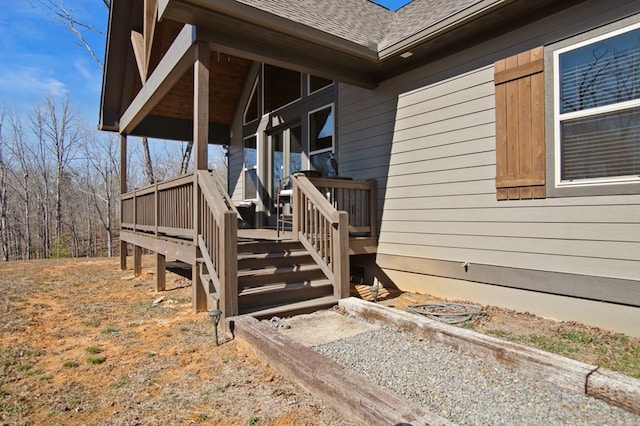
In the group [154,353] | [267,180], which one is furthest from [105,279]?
[154,353]

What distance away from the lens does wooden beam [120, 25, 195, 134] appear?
14.9ft

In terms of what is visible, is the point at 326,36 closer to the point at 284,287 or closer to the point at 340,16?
the point at 340,16

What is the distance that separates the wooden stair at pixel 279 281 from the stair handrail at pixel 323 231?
12 cm

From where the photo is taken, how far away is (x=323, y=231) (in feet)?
16.0

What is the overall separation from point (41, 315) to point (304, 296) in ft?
11.6

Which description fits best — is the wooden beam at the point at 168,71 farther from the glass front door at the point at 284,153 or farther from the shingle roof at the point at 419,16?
the glass front door at the point at 284,153

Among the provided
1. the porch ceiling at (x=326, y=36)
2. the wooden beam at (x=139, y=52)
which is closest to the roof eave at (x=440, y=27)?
the porch ceiling at (x=326, y=36)

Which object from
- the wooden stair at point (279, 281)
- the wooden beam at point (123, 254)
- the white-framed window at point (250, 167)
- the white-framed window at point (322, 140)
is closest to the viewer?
the wooden stair at point (279, 281)

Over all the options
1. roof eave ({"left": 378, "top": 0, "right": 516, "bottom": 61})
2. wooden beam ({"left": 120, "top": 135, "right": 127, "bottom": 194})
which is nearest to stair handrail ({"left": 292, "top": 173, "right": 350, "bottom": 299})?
roof eave ({"left": 378, "top": 0, "right": 516, "bottom": 61})

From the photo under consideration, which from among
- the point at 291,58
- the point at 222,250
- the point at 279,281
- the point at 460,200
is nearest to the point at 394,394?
the point at 222,250

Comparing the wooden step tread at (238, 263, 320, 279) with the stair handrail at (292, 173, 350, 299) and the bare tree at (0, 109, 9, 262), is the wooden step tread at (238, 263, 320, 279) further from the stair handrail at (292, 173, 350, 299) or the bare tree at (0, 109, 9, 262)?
the bare tree at (0, 109, 9, 262)

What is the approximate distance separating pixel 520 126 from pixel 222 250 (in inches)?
135

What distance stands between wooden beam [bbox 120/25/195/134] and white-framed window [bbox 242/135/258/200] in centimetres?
264

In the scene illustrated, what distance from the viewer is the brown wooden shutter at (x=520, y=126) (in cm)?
391
